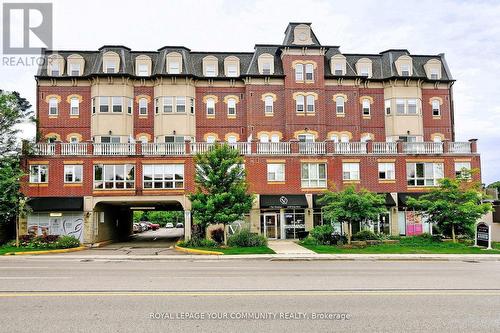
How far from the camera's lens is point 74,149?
34.9 m

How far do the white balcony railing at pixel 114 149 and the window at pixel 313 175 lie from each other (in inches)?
525

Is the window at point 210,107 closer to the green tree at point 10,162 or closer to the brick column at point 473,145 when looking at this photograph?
the green tree at point 10,162

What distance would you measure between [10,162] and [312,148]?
889 inches

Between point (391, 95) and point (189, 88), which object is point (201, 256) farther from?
point (391, 95)

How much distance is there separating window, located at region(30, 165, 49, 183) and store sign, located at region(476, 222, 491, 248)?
30137mm

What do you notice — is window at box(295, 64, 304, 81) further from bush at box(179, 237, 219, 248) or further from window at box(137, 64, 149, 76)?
bush at box(179, 237, 219, 248)

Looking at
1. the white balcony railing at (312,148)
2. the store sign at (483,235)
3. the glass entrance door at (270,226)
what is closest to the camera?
the store sign at (483,235)

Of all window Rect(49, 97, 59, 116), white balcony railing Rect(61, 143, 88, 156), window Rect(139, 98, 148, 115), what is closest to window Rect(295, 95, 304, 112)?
window Rect(139, 98, 148, 115)

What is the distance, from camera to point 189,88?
1583 inches

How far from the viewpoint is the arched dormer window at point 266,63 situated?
1617 inches

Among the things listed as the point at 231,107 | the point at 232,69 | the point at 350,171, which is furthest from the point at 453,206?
the point at 232,69

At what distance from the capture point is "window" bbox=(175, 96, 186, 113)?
4000cm

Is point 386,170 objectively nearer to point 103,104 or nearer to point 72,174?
point 103,104

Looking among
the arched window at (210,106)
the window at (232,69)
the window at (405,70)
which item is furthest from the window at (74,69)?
the window at (405,70)
